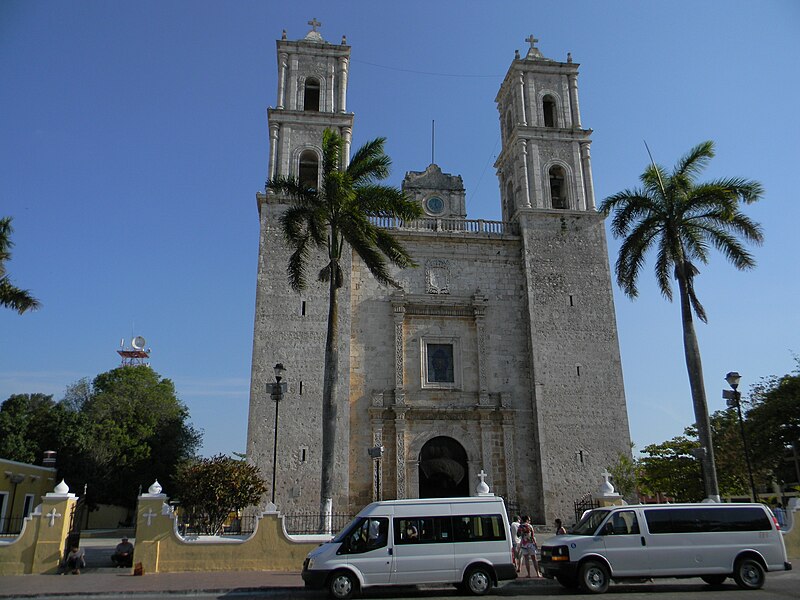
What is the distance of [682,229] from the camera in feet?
61.4

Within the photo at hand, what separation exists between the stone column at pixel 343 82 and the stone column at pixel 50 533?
726 inches

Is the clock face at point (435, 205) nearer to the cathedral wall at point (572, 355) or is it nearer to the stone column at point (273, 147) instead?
the cathedral wall at point (572, 355)

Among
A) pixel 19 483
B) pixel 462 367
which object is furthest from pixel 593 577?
pixel 19 483

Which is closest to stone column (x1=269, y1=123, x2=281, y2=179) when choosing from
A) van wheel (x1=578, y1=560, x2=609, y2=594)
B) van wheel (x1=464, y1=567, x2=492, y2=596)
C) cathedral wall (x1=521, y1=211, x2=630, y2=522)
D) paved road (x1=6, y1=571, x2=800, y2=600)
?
cathedral wall (x1=521, y1=211, x2=630, y2=522)

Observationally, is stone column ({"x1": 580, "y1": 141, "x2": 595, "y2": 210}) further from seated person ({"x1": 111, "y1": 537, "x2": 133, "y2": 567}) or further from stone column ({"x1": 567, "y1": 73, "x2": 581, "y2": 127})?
seated person ({"x1": 111, "y1": 537, "x2": 133, "y2": 567})

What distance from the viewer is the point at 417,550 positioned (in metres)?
10.2

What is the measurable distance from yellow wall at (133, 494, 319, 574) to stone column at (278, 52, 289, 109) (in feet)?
58.4

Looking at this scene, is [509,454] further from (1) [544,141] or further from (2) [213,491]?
(1) [544,141]

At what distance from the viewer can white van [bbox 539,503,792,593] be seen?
34.1 ft

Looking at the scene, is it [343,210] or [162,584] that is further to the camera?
[343,210]

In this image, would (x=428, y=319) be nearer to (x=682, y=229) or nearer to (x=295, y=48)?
(x=682, y=229)

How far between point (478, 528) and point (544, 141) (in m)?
20.0

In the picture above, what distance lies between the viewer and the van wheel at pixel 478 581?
10.1m

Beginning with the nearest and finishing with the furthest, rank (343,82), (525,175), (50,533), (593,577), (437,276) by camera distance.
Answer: (593,577)
(50,533)
(437,276)
(525,175)
(343,82)
